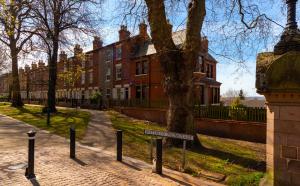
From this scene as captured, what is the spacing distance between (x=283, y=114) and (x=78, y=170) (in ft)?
17.9

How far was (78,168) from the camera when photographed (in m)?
8.70

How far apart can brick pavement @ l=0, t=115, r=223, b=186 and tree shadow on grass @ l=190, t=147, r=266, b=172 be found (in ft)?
8.41

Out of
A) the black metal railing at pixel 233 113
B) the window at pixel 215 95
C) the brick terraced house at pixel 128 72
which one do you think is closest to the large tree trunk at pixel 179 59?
the black metal railing at pixel 233 113

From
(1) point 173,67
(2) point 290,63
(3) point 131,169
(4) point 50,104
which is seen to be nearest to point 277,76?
(2) point 290,63

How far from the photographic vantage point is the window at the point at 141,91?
3566 centimetres

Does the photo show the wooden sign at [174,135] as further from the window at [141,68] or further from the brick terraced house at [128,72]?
the window at [141,68]

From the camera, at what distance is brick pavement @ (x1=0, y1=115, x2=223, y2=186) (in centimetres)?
757

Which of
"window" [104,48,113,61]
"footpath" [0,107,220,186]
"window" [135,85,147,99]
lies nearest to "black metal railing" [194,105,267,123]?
"footpath" [0,107,220,186]

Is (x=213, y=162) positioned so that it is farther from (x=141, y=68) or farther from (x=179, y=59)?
(x=141, y=68)

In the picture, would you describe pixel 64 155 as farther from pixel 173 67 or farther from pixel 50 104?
pixel 50 104

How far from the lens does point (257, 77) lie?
628cm

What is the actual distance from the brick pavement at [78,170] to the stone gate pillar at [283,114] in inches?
87.3

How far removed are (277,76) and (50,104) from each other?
984 inches

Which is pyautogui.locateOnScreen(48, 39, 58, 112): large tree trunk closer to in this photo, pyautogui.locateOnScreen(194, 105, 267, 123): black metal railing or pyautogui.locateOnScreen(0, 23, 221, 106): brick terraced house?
pyautogui.locateOnScreen(0, 23, 221, 106): brick terraced house
